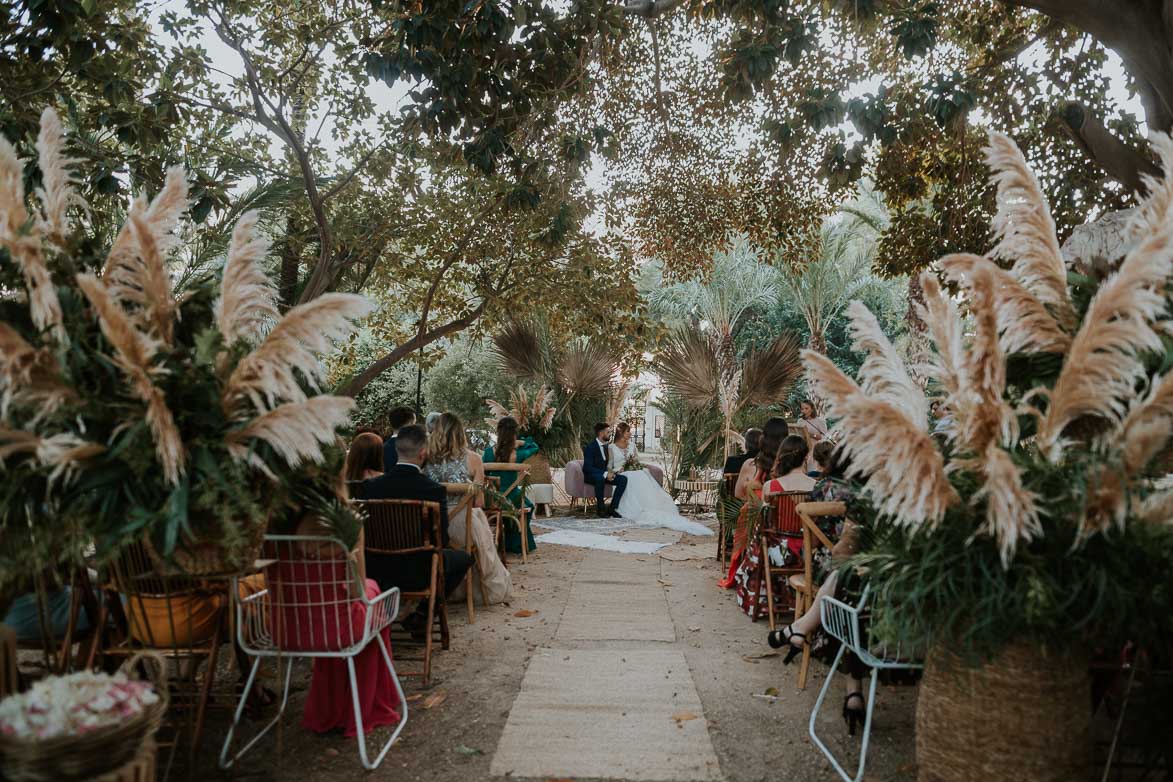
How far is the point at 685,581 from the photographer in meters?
8.16

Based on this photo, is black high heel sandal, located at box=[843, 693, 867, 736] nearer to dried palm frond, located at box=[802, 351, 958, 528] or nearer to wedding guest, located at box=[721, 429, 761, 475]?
dried palm frond, located at box=[802, 351, 958, 528]

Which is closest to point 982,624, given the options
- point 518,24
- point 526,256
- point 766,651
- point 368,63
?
point 766,651

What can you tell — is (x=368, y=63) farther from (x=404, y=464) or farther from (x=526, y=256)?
(x=526, y=256)

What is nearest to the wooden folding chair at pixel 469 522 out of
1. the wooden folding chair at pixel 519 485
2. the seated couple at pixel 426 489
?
the seated couple at pixel 426 489

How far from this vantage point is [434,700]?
461cm

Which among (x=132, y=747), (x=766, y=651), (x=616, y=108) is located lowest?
(x=766, y=651)

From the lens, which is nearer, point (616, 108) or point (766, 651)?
point (766, 651)

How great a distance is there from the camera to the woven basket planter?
7.94 ft

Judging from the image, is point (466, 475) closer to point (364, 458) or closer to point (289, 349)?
Result: point (364, 458)

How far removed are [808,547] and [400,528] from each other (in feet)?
8.09

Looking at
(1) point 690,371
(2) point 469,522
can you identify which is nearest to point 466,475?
(2) point 469,522

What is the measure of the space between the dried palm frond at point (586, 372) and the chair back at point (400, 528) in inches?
407

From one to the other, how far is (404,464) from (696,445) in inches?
402

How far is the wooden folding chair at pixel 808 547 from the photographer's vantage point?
435 cm
